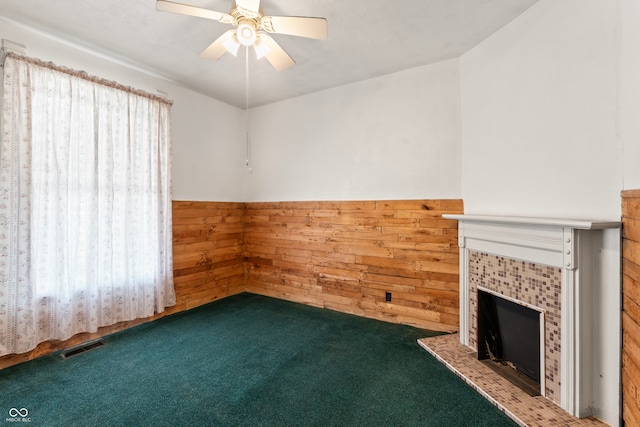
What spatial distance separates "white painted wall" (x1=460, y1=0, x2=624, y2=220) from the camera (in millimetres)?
1719

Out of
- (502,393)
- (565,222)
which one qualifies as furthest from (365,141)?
(502,393)

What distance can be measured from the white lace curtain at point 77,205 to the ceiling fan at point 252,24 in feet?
4.55

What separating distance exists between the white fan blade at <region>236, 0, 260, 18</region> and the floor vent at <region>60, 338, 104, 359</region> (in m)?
3.10

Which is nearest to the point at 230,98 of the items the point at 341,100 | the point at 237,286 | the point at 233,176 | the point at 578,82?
the point at 233,176

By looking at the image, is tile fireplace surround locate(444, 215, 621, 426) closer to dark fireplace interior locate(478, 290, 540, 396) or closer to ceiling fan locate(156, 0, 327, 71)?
dark fireplace interior locate(478, 290, 540, 396)

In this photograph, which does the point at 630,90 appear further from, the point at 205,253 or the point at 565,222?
the point at 205,253

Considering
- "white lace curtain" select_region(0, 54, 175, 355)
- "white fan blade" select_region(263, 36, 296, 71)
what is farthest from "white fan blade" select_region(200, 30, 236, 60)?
"white lace curtain" select_region(0, 54, 175, 355)

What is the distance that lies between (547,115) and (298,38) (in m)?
2.06

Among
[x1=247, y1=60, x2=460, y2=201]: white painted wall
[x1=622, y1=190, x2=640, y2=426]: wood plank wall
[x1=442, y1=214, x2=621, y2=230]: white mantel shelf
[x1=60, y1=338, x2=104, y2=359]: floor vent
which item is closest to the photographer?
[x1=622, y1=190, x2=640, y2=426]: wood plank wall

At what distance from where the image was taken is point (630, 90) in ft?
5.13

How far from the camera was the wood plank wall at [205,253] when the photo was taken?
3592mm

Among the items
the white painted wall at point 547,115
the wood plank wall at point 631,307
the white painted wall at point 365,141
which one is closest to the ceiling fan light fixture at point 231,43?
the white painted wall at point 365,141

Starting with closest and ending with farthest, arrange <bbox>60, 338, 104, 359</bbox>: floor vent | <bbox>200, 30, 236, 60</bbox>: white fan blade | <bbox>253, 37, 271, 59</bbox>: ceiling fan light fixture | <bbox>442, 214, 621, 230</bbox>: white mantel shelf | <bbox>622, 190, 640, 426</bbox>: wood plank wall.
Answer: <bbox>622, 190, 640, 426</bbox>: wood plank wall < <bbox>442, 214, 621, 230</bbox>: white mantel shelf < <bbox>200, 30, 236, 60</bbox>: white fan blade < <bbox>253, 37, 271, 59</bbox>: ceiling fan light fixture < <bbox>60, 338, 104, 359</bbox>: floor vent

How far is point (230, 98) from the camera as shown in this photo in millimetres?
4090
